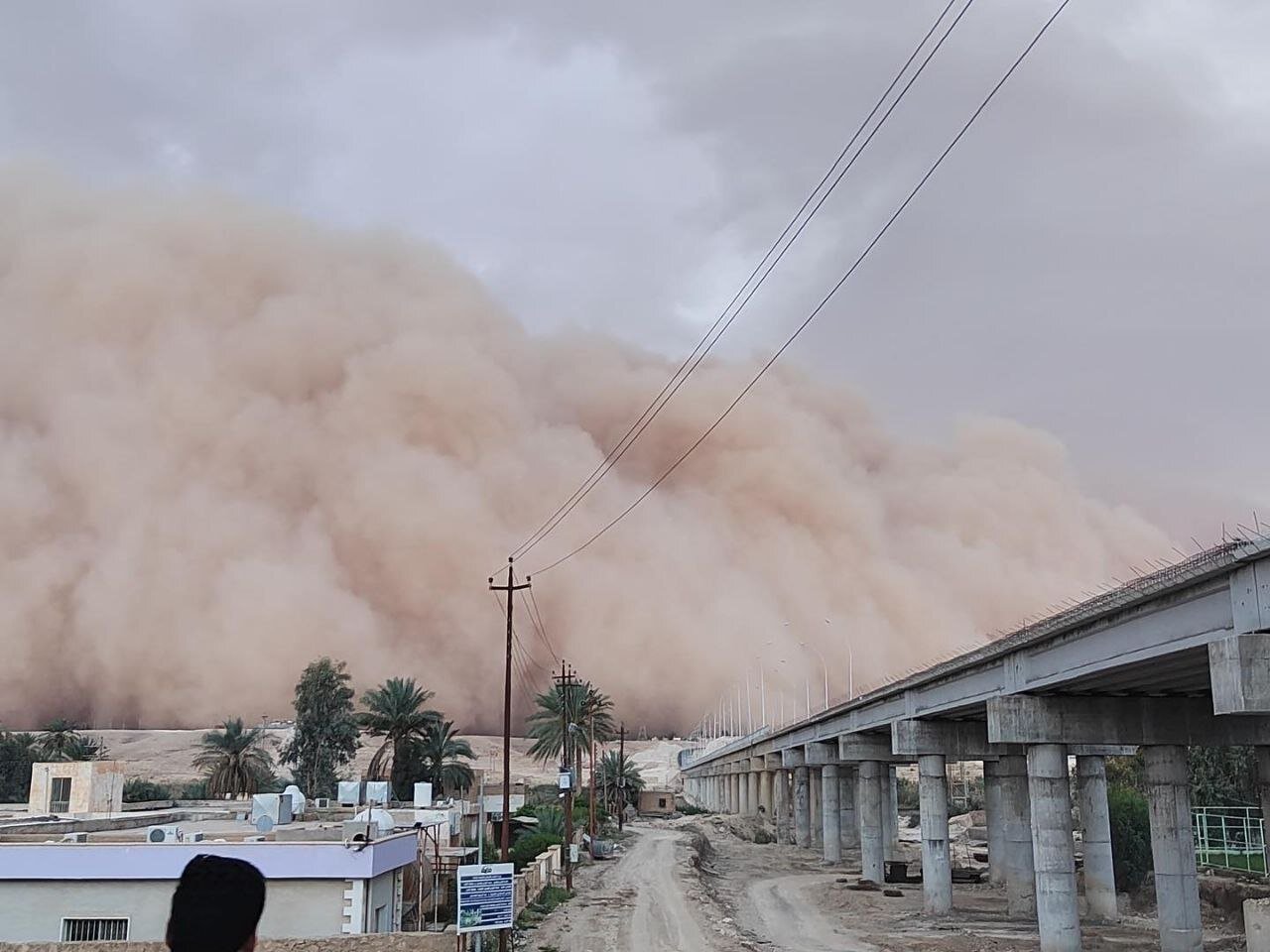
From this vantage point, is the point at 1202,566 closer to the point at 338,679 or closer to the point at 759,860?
the point at 759,860

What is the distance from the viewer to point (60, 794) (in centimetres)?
4228

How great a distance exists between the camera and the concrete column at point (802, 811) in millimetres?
79688

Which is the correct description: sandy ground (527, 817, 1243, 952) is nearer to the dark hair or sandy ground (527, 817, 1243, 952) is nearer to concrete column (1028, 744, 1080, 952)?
concrete column (1028, 744, 1080, 952)

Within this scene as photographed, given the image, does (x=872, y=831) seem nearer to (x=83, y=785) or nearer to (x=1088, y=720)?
(x=1088, y=720)

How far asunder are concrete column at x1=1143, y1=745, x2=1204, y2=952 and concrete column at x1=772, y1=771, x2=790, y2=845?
191ft

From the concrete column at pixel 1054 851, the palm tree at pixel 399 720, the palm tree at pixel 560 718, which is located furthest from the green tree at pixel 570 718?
the concrete column at pixel 1054 851

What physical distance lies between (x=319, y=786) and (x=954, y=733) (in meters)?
61.7

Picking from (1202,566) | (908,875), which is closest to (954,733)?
(908,875)

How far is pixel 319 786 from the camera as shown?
288 ft

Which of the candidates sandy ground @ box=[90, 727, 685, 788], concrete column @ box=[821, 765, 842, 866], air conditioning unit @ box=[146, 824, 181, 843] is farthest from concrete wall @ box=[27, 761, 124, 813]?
sandy ground @ box=[90, 727, 685, 788]

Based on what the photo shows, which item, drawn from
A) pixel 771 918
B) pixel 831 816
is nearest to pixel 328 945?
pixel 771 918

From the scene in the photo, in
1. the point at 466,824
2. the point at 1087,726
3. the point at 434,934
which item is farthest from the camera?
the point at 466,824

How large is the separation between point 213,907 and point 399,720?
224 feet

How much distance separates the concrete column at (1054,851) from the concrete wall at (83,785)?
32235 millimetres
